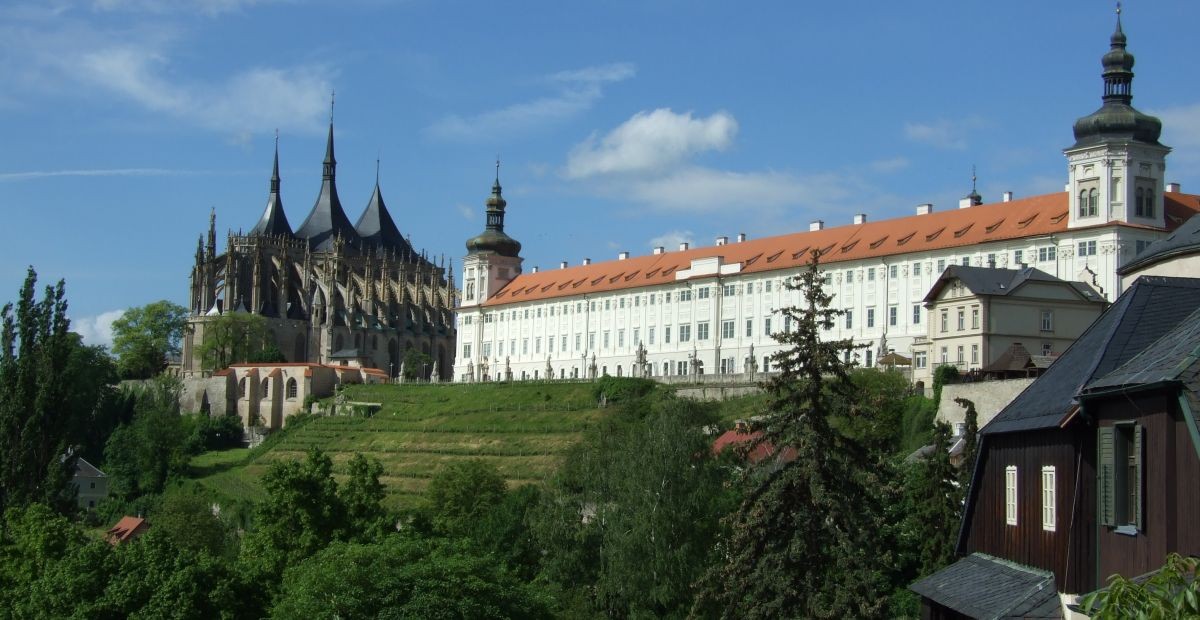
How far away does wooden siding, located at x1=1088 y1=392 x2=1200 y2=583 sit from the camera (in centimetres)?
1136

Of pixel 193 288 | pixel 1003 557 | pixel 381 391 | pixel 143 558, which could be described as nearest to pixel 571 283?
pixel 381 391

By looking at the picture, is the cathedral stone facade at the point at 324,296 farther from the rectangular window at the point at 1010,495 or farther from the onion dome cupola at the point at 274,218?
the rectangular window at the point at 1010,495

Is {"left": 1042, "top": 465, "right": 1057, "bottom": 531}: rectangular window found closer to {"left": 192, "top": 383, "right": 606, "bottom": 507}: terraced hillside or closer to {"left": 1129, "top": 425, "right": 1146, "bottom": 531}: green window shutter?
{"left": 1129, "top": 425, "right": 1146, "bottom": 531}: green window shutter

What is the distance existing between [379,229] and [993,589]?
426ft

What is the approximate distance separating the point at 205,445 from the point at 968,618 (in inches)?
3392

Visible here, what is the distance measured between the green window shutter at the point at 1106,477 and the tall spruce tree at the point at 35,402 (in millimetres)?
42773

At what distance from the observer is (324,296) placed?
12331 centimetres

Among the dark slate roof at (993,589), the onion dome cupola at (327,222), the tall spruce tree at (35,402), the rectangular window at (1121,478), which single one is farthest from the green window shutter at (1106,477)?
the onion dome cupola at (327,222)

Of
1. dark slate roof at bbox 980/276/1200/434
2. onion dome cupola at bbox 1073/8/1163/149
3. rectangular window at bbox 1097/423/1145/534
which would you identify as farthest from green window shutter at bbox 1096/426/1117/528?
onion dome cupola at bbox 1073/8/1163/149

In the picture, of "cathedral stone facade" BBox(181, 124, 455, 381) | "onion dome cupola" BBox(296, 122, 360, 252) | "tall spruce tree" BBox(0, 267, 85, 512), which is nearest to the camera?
"tall spruce tree" BBox(0, 267, 85, 512)

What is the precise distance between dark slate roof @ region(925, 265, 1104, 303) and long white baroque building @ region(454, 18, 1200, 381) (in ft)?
10.4

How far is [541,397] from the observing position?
3250 inches

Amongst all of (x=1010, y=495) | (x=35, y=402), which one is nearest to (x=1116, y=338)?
(x=1010, y=495)

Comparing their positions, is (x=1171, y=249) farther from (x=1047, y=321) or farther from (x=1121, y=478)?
(x=1047, y=321)
